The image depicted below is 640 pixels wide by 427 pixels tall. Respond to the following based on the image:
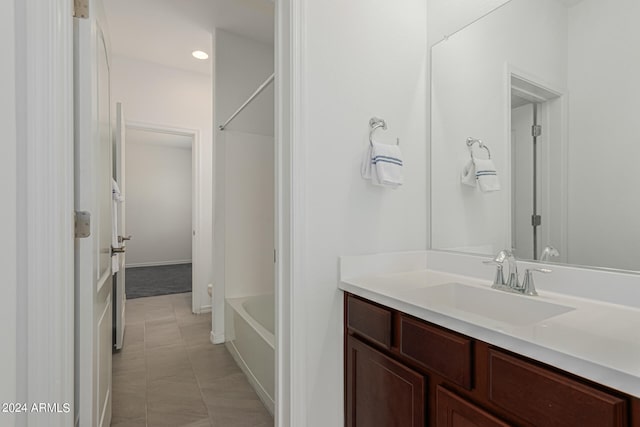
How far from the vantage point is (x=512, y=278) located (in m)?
1.24

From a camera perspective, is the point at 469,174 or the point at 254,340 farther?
the point at 254,340

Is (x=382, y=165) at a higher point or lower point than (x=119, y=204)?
higher

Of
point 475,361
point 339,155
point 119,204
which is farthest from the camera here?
point 119,204

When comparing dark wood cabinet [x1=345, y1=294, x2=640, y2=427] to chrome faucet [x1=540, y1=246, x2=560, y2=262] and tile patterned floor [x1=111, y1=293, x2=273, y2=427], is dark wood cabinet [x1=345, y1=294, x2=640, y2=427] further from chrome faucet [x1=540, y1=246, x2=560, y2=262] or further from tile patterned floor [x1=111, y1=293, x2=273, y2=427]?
Result: tile patterned floor [x1=111, y1=293, x2=273, y2=427]

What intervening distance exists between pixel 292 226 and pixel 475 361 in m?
0.77

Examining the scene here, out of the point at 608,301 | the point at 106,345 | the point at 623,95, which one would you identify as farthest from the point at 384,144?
the point at 106,345

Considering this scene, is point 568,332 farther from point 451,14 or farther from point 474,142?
point 451,14

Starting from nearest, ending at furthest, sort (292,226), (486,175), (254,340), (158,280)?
(292,226) < (486,175) < (254,340) < (158,280)

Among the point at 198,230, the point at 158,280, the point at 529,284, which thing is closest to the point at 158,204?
the point at 158,280

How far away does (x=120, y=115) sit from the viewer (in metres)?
2.39

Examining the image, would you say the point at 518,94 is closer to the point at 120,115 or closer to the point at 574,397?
the point at 574,397

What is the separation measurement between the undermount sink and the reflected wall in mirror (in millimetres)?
244

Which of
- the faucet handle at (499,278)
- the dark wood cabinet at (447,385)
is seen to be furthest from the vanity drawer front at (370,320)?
the faucet handle at (499,278)

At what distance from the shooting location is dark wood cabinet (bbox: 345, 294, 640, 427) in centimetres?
68
